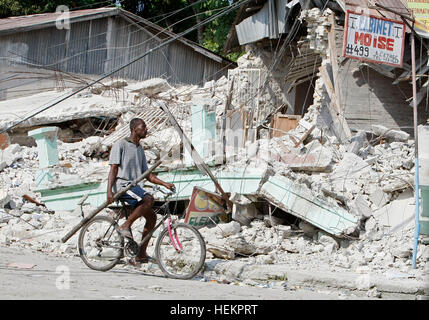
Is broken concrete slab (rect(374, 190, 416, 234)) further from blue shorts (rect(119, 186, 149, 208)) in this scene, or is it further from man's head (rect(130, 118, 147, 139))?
man's head (rect(130, 118, 147, 139))

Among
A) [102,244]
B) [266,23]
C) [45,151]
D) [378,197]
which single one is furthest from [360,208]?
[266,23]

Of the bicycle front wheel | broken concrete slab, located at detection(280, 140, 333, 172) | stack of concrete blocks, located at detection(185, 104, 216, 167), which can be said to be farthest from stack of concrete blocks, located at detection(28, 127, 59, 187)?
the bicycle front wheel

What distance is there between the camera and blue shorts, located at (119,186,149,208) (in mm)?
7098

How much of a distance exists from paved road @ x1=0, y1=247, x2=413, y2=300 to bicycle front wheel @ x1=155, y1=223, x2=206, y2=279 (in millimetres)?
152

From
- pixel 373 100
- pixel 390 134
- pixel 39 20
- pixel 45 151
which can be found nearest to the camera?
pixel 45 151

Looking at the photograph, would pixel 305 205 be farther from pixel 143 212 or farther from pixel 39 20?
pixel 39 20

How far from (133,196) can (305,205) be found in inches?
129

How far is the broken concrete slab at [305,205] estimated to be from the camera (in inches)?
365

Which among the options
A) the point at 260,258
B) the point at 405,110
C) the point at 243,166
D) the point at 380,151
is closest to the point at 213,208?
the point at 243,166

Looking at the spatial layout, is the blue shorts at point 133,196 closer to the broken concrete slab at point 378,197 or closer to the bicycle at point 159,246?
the bicycle at point 159,246

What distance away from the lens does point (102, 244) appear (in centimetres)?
723

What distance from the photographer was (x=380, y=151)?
38.3 feet
